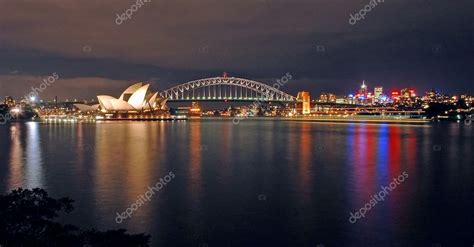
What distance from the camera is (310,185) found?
14648 millimetres

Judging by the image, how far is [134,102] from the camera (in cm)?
8200

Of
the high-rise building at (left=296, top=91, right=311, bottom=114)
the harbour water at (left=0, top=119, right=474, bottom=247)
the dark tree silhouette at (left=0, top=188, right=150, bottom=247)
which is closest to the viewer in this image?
the dark tree silhouette at (left=0, top=188, right=150, bottom=247)

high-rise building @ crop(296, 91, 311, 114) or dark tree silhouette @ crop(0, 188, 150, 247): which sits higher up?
high-rise building @ crop(296, 91, 311, 114)

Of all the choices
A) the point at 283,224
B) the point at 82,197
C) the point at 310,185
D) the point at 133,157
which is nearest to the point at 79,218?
the point at 82,197

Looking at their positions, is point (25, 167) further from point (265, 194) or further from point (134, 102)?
point (134, 102)

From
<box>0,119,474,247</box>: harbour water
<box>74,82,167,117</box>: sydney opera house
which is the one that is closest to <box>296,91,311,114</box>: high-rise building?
<box>74,82,167,117</box>: sydney opera house

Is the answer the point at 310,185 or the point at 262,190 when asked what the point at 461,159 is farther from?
the point at 262,190

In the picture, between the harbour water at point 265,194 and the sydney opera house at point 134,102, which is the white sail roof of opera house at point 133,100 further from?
the harbour water at point 265,194

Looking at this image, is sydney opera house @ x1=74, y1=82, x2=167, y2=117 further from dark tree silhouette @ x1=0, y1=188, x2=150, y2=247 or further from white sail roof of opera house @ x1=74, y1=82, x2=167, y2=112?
dark tree silhouette @ x1=0, y1=188, x2=150, y2=247

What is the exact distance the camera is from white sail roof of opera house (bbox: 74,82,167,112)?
263 feet

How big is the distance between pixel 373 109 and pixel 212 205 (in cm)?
8995

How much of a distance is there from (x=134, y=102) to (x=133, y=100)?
41 cm

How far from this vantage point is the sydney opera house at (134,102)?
263ft

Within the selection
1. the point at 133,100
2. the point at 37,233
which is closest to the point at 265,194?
the point at 37,233
